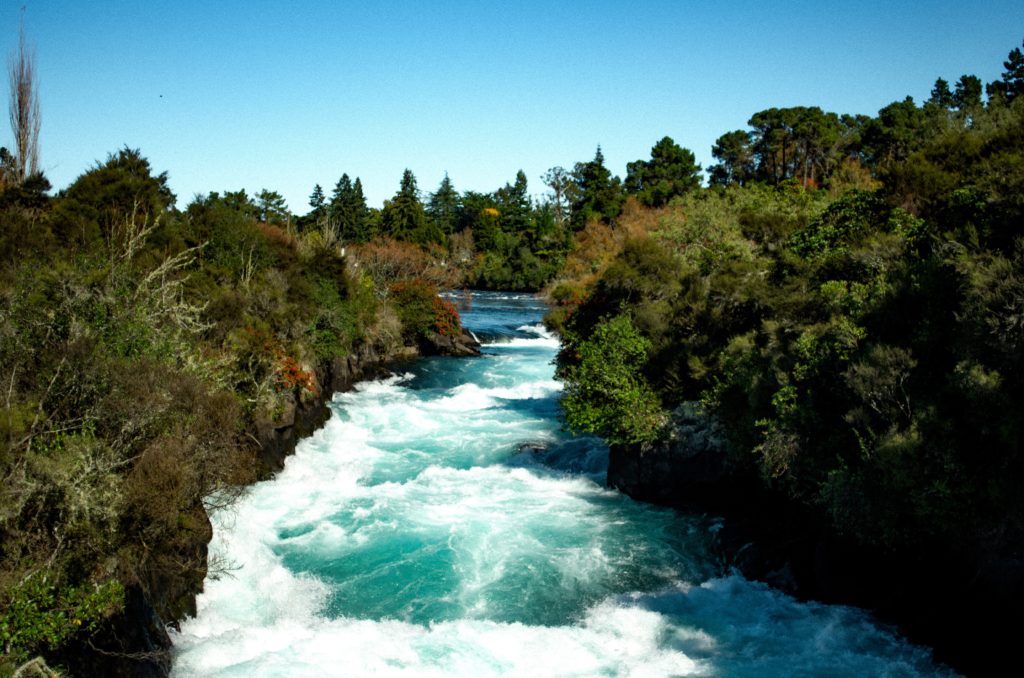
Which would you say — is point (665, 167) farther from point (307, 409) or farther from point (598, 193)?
point (307, 409)

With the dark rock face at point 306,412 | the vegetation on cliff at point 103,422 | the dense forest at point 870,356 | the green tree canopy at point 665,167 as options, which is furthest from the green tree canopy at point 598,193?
the vegetation on cliff at point 103,422

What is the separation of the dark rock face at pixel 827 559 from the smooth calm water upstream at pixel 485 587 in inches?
16.9

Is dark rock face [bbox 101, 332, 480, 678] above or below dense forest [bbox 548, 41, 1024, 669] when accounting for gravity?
below

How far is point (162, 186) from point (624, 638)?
2582 cm

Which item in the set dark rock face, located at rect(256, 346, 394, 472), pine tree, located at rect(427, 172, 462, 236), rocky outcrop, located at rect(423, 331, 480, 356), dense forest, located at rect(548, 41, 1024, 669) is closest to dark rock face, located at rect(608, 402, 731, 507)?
dense forest, located at rect(548, 41, 1024, 669)

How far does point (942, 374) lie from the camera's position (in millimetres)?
10805

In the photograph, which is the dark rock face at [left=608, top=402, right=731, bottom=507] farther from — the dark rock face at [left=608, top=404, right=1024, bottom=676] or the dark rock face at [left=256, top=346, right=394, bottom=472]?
the dark rock face at [left=256, top=346, right=394, bottom=472]

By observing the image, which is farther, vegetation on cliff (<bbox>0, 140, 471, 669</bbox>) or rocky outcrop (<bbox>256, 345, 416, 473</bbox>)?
rocky outcrop (<bbox>256, 345, 416, 473</bbox>)

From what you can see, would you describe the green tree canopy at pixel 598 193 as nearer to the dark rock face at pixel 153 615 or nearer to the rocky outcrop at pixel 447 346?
the rocky outcrop at pixel 447 346

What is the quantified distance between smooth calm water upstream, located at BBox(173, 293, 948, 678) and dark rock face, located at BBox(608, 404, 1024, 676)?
43 cm

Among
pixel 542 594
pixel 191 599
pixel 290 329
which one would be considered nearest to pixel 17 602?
pixel 191 599

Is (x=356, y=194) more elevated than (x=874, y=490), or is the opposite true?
(x=356, y=194)

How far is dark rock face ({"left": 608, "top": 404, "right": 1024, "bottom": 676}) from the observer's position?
31.8 ft

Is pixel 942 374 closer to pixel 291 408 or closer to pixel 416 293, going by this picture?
pixel 291 408
